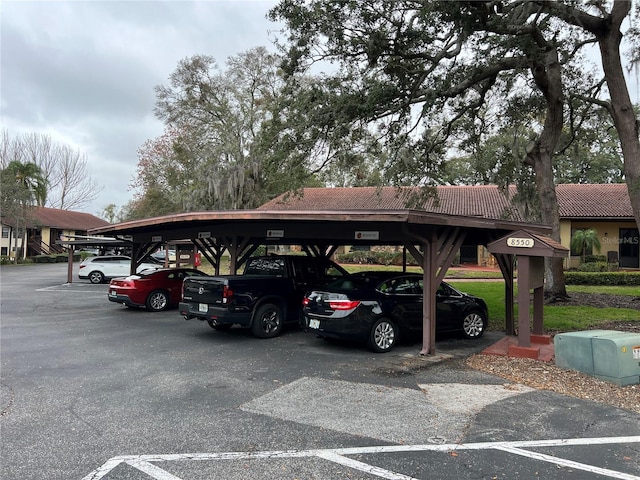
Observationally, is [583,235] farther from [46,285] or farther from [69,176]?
[69,176]

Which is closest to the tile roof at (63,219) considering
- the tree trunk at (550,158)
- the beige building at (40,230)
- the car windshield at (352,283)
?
the beige building at (40,230)

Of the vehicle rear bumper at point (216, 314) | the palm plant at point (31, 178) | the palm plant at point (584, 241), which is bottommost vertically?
the vehicle rear bumper at point (216, 314)

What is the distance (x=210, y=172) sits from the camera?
1313 inches

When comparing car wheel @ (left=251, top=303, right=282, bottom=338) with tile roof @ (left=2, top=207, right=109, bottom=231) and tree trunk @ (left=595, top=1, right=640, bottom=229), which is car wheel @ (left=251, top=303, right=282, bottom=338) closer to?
tree trunk @ (left=595, top=1, right=640, bottom=229)

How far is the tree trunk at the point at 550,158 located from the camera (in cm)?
1440

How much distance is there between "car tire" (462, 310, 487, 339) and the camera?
1025cm

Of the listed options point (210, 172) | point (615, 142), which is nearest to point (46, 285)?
point (210, 172)

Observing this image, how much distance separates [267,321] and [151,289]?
233 inches

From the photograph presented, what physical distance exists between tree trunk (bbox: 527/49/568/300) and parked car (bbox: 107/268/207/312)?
37.3 feet

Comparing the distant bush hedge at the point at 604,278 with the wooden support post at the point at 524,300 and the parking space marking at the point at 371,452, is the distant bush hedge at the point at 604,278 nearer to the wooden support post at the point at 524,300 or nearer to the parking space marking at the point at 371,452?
the wooden support post at the point at 524,300

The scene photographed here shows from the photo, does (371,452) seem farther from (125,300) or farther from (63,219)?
(63,219)

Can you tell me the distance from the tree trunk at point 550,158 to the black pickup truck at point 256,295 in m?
8.53

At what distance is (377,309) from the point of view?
873 cm

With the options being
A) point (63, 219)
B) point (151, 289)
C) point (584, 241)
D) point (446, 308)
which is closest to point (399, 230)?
point (446, 308)
